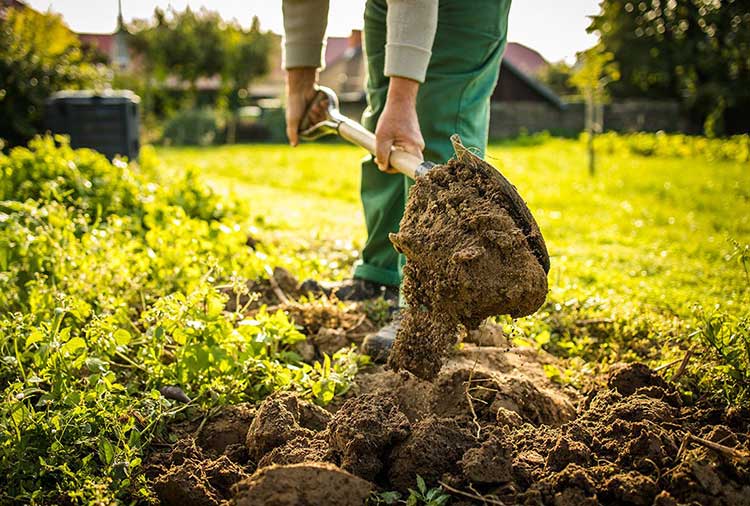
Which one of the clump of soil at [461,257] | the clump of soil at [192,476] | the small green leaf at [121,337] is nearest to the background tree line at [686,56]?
the clump of soil at [461,257]

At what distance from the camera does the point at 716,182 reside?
31.5 ft

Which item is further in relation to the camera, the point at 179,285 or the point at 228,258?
the point at 228,258

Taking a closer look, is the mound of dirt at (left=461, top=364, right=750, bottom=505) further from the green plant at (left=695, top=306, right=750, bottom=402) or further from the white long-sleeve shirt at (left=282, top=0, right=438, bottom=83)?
the white long-sleeve shirt at (left=282, top=0, right=438, bottom=83)

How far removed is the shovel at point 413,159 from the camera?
238cm

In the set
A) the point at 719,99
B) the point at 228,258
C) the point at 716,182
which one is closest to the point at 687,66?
the point at 719,99

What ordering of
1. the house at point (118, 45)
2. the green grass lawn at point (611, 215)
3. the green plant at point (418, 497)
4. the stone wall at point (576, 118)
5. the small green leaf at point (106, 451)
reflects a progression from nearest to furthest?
the green plant at point (418, 497) → the small green leaf at point (106, 451) → the green grass lawn at point (611, 215) → the stone wall at point (576, 118) → the house at point (118, 45)

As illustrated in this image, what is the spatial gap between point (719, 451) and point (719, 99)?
22.4 meters

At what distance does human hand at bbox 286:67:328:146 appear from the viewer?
3.86 metres

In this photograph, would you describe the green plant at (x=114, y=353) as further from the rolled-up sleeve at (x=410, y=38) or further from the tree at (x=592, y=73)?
the tree at (x=592, y=73)

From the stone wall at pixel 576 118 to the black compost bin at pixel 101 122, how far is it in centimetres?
1701

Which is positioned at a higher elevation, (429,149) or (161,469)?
(429,149)

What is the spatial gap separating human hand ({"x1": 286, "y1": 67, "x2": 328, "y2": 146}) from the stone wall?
21.0m

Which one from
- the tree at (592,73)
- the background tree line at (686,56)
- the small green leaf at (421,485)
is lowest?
the small green leaf at (421,485)

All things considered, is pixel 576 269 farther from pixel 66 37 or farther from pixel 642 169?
pixel 66 37
